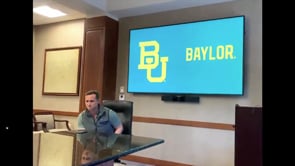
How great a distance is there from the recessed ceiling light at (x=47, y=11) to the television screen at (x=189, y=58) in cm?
143

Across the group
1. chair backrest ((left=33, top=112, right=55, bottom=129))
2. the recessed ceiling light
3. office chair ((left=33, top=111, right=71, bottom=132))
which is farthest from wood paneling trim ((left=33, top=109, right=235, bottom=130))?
the recessed ceiling light

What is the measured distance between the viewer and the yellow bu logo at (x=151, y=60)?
396cm

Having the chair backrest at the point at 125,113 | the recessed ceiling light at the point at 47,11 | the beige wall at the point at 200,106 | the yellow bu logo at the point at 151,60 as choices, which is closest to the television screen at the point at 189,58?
the yellow bu logo at the point at 151,60

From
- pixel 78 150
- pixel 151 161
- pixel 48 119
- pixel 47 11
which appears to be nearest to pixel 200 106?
pixel 151 161

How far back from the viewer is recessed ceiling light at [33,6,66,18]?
174 inches

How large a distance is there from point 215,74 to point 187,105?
633mm

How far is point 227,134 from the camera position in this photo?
3.54 meters

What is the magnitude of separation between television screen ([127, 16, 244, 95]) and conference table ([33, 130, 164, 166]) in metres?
1.65

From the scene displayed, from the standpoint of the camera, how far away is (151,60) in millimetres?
4062

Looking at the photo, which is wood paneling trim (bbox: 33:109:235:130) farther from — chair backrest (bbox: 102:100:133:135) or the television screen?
chair backrest (bbox: 102:100:133:135)

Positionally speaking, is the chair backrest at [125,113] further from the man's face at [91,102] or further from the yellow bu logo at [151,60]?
the yellow bu logo at [151,60]
